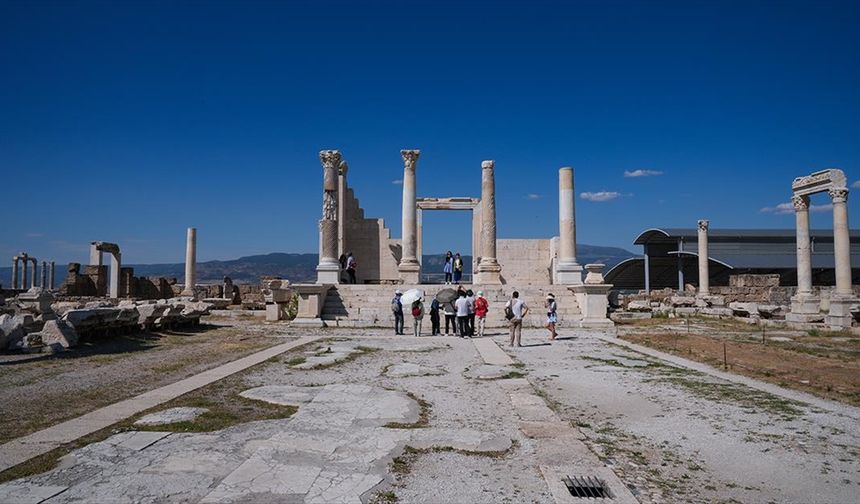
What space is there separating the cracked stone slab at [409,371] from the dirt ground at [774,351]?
5788 millimetres

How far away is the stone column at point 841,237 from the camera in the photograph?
2520 centimetres

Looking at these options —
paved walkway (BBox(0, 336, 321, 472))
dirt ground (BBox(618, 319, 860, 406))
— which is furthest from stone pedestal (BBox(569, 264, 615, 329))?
paved walkway (BBox(0, 336, 321, 472))

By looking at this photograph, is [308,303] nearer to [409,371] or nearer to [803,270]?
[409,371]

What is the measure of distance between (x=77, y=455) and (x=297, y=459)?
2068 millimetres

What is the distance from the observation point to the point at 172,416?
7.14 m

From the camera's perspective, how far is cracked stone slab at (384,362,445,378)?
35.7ft

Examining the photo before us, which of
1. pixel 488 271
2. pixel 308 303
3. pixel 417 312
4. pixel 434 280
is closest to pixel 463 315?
pixel 417 312

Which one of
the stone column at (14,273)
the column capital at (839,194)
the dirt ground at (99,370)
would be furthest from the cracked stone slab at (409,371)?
the stone column at (14,273)

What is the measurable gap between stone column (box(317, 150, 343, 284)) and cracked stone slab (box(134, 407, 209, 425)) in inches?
715

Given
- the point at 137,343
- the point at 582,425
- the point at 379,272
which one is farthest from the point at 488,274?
the point at 582,425

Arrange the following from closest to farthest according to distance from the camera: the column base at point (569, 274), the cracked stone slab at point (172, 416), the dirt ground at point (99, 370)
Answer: the cracked stone slab at point (172, 416) < the dirt ground at point (99, 370) < the column base at point (569, 274)

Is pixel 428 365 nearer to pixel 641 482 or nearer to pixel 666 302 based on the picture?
pixel 641 482

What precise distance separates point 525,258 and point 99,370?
91.1 feet

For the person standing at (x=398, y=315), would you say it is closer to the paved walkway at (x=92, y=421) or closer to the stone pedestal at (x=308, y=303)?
the stone pedestal at (x=308, y=303)
